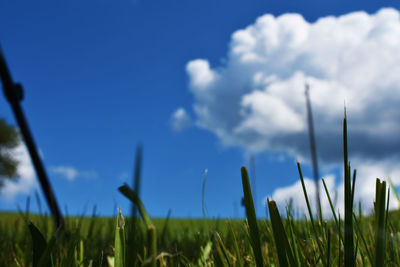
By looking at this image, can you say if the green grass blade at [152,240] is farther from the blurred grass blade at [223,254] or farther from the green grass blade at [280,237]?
the blurred grass blade at [223,254]

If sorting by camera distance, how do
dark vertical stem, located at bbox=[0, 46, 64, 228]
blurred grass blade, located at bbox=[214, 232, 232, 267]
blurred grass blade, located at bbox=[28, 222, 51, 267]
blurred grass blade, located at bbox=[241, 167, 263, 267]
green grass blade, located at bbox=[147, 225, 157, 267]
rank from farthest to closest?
dark vertical stem, located at bbox=[0, 46, 64, 228]
blurred grass blade, located at bbox=[214, 232, 232, 267]
blurred grass blade, located at bbox=[28, 222, 51, 267]
blurred grass blade, located at bbox=[241, 167, 263, 267]
green grass blade, located at bbox=[147, 225, 157, 267]

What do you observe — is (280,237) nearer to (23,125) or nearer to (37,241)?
(37,241)

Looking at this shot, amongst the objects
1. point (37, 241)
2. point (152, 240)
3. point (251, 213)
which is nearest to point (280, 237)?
point (251, 213)

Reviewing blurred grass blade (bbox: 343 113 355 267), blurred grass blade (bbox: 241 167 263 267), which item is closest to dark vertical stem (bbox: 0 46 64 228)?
blurred grass blade (bbox: 241 167 263 267)

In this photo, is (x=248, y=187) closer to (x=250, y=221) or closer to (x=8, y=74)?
(x=250, y=221)

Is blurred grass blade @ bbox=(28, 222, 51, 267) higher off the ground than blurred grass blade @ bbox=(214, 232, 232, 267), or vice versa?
blurred grass blade @ bbox=(28, 222, 51, 267)

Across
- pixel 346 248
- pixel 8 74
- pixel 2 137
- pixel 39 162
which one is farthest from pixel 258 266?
pixel 2 137

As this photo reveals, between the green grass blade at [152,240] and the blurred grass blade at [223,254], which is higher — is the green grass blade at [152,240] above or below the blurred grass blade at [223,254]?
above

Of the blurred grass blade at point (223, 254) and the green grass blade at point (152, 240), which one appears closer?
the green grass blade at point (152, 240)

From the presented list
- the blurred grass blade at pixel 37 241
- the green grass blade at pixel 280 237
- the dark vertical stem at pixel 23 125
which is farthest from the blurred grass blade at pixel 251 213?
the dark vertical stem at pixel 23 125

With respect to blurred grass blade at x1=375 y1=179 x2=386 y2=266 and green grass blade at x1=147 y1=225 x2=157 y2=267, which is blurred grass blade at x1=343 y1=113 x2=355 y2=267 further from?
green grass blade at x1=147 y1=225 x2=157 y2=267

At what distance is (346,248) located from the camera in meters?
0.56

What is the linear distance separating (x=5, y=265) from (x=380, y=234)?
133cm

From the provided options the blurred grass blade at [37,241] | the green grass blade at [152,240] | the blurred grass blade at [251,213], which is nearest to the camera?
the green grass blade at [152,240]
